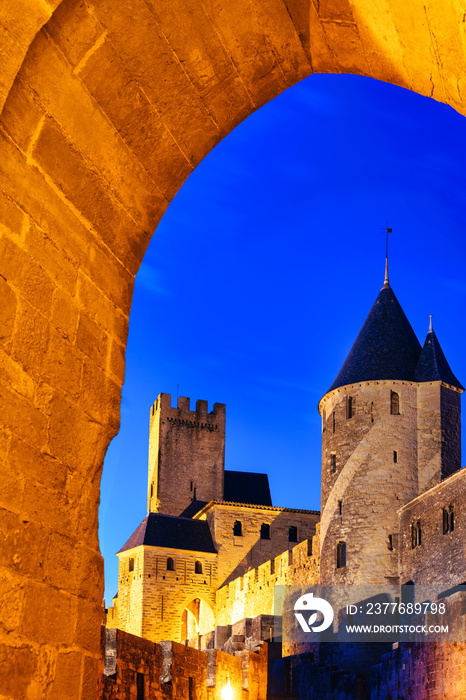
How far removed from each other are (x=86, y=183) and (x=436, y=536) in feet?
70.1

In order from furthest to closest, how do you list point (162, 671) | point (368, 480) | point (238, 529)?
1. point (238, 529)
2. point (368, 480)
3. point (162, 671)

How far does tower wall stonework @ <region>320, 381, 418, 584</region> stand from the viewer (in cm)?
2608

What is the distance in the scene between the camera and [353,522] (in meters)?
26.7

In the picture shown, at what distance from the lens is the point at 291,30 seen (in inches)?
149

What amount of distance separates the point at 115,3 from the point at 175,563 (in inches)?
1436

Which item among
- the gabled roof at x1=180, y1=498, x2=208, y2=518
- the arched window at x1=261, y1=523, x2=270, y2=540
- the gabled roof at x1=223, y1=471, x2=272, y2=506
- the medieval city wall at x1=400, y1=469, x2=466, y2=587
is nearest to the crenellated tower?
the medieval city wall at x1=400, y1=469, x2=466, y2=587

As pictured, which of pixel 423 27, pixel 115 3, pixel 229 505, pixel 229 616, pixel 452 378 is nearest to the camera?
pixel 423 27

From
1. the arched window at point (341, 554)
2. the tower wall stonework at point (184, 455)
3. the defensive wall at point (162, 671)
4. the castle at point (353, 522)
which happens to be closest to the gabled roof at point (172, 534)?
the castle at point (353, 522)

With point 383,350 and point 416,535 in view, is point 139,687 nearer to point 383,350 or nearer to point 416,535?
point 416,535

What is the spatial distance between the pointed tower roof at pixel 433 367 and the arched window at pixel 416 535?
4.75 meters

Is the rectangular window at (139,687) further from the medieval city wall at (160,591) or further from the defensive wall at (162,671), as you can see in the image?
the medieval city wall at (160,591)

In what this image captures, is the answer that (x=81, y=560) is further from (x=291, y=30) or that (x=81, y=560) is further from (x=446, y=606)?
(x=446, y=606)

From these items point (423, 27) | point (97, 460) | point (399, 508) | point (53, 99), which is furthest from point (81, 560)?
point (399, 508)

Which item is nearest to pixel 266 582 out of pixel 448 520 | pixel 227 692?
pixel 448 520
